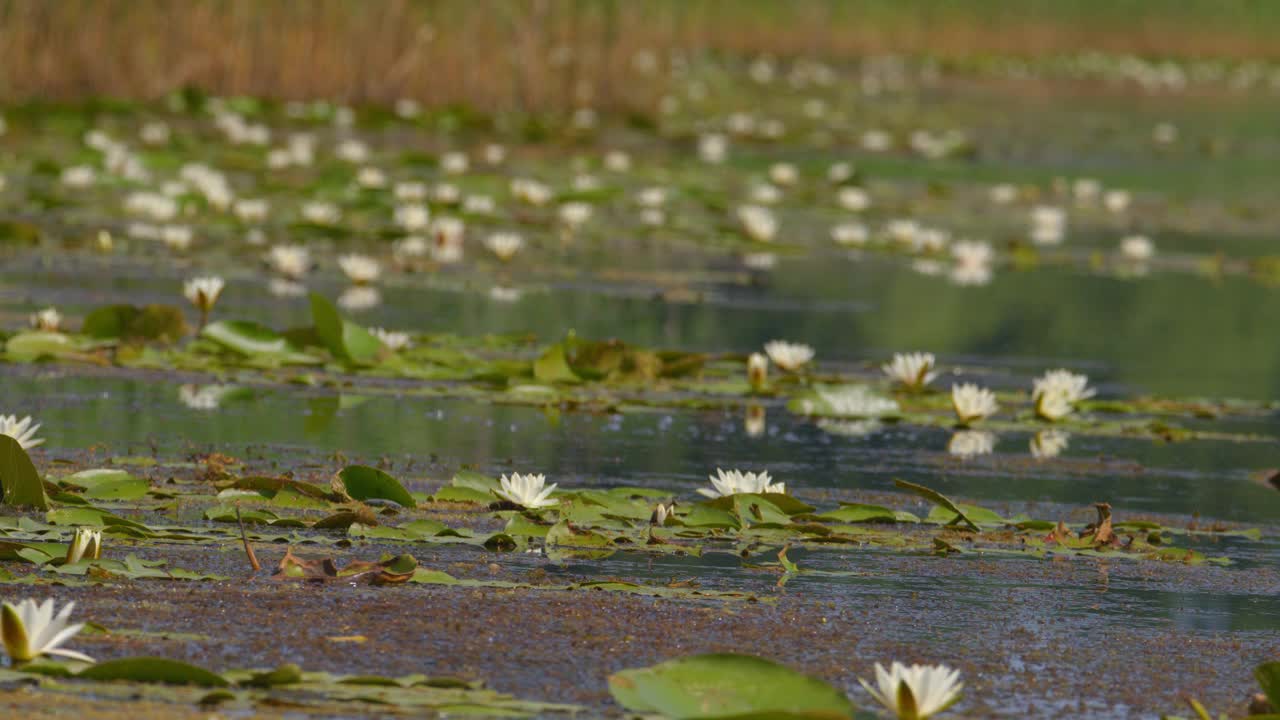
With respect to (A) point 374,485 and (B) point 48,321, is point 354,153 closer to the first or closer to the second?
(B) point 48,321

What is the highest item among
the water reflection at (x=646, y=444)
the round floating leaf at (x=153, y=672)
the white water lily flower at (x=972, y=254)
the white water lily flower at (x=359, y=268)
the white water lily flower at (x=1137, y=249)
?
the white water lily flower at (x=1137, y=249)

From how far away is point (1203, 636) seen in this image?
156 inches

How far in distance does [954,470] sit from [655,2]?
17.9 metres

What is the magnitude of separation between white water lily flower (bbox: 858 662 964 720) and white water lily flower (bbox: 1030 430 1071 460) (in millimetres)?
3124

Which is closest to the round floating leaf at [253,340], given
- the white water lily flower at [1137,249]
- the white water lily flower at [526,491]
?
the white water lily flower at [526,491]

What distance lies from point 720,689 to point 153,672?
88cm

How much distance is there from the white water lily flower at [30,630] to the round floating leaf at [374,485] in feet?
4.80

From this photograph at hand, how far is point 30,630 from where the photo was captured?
3191 mm

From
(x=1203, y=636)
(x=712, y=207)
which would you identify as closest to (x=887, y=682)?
(x=1203, y=636)

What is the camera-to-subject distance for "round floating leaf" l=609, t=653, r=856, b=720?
125 inches

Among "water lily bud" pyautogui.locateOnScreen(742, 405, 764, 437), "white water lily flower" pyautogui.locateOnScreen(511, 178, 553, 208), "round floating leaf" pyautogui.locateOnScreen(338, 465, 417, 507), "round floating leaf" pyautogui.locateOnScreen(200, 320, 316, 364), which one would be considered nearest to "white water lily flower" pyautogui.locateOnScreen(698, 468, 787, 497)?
"round floating leaf" pyautogui.locateOnScreen(338, 465, 417, 507)

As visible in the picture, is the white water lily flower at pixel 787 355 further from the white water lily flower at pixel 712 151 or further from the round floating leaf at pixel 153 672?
the white water lily flower at pixel 712 151

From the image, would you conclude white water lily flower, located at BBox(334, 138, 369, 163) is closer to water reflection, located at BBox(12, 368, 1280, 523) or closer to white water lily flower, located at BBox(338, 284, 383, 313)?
white water lily flower, located at BBox(338, 284, 383, 313)

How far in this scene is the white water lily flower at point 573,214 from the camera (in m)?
11.9
